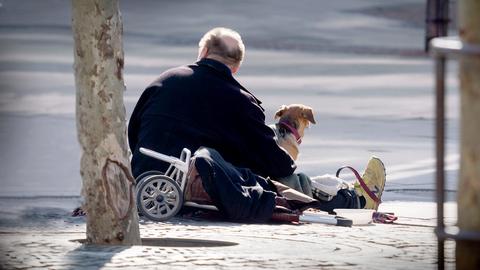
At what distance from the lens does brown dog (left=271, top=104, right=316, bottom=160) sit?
10289 millimetres

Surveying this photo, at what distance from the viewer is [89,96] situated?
803cm

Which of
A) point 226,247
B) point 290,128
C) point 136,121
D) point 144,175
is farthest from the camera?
point 290,128

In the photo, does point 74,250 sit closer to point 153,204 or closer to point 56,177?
point 153,204

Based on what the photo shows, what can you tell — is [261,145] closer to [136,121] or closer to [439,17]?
[136,121]

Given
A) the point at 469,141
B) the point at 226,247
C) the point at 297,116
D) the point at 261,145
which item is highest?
the point at 297,116

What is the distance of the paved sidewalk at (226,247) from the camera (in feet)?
24.1

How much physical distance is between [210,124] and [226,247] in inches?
74.9

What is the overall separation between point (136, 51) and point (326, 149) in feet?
30.5

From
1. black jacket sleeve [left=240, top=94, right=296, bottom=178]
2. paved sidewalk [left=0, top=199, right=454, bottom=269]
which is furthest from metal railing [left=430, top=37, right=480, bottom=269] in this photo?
black jacket sleeve [left=240, top=94, right=296, bottom=178]

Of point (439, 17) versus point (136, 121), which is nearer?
point (136, 121)

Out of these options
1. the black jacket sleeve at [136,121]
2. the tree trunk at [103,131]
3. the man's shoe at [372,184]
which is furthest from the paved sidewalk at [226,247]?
the black jacket sleeve at [136,121]

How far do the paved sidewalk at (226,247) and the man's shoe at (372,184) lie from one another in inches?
22.9

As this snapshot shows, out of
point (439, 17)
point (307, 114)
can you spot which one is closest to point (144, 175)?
point (307, 114)

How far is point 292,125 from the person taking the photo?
1033 cm
